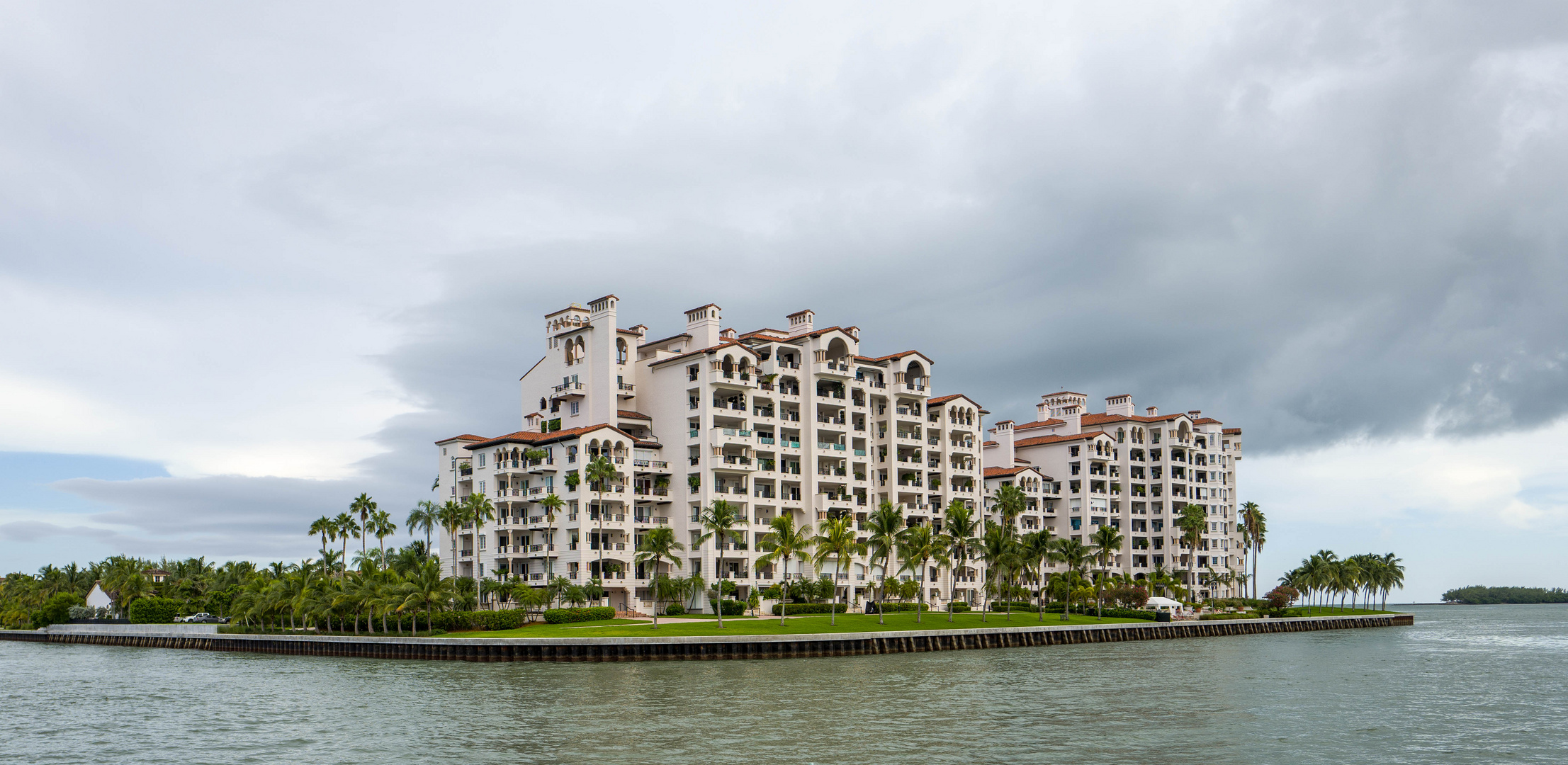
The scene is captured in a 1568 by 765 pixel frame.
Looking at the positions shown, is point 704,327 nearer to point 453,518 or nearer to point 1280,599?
point 453,518

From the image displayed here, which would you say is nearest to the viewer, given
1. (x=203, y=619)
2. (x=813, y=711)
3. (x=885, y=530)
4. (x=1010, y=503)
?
(x=813, y=711)

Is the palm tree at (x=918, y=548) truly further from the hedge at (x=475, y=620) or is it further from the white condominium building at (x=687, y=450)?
the hedge at (x=475, y=620)

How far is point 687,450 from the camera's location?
457 feet

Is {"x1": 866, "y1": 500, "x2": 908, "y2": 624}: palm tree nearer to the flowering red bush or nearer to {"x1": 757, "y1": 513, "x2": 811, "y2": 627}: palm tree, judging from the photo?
{"x1": 757, "y1": 513, "x2": 811, "y2": 627}: palm tree

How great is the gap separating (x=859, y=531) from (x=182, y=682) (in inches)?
3134

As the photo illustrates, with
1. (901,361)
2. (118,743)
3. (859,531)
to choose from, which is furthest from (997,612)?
(118,743)

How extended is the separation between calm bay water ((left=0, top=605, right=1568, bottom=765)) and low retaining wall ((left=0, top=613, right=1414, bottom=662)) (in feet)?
10.9

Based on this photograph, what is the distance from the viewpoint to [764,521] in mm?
142625

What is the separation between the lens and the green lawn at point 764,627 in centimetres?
10488

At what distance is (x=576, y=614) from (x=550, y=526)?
15.5m

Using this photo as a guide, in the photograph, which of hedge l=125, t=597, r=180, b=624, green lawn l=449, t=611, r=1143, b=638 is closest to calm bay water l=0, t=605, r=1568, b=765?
green lawn l=449, t=611, r=1143, b=638

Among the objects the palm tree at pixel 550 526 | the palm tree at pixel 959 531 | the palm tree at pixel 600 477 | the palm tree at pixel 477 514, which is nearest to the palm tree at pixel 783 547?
the palm tree at pixel 959 531

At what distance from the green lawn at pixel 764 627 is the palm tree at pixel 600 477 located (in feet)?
32.0

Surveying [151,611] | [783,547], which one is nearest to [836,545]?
[783,547]
